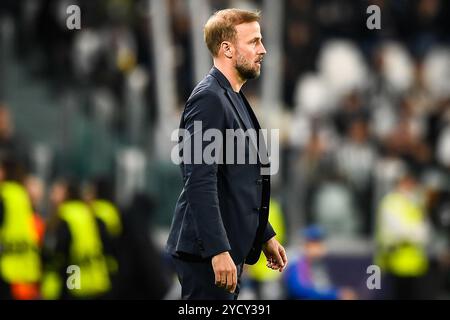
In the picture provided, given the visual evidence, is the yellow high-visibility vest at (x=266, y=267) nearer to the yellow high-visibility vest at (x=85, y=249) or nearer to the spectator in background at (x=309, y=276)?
the spectator in background at (x=309, y=276)

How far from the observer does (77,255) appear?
9930 mm

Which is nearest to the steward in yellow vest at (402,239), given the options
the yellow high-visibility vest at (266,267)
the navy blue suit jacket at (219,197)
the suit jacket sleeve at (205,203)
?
the yellow high-visibility vest at (266,267)

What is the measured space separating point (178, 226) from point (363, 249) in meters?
9.22

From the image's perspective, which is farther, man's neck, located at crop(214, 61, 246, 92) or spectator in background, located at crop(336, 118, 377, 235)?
spectator in background, located at crop(336, 118, 377, 235)

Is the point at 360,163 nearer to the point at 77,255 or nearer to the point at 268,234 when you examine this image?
the point at 77,255

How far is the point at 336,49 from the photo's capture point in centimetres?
1698

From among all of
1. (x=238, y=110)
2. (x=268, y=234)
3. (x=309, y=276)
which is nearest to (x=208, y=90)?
(x=238, y=110)

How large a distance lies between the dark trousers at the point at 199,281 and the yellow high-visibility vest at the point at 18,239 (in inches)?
189

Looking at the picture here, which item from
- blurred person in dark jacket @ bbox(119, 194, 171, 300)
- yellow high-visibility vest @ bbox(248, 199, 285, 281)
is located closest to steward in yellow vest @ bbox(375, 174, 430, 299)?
yellow high-visibility vest @ bbox(248, 199, 285, 281)

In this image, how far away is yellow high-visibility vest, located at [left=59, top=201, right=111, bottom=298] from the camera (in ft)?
32.4

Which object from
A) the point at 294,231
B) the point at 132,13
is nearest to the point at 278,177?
the point at 294,231

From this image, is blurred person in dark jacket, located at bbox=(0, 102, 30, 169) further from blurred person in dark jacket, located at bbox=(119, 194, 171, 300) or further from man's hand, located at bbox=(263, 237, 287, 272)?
man's hand, located at bbox=(263, 237, 287, 272)

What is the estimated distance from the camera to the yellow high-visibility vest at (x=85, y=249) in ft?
32.4

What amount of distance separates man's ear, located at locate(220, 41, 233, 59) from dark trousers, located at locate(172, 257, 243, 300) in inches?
32.6
